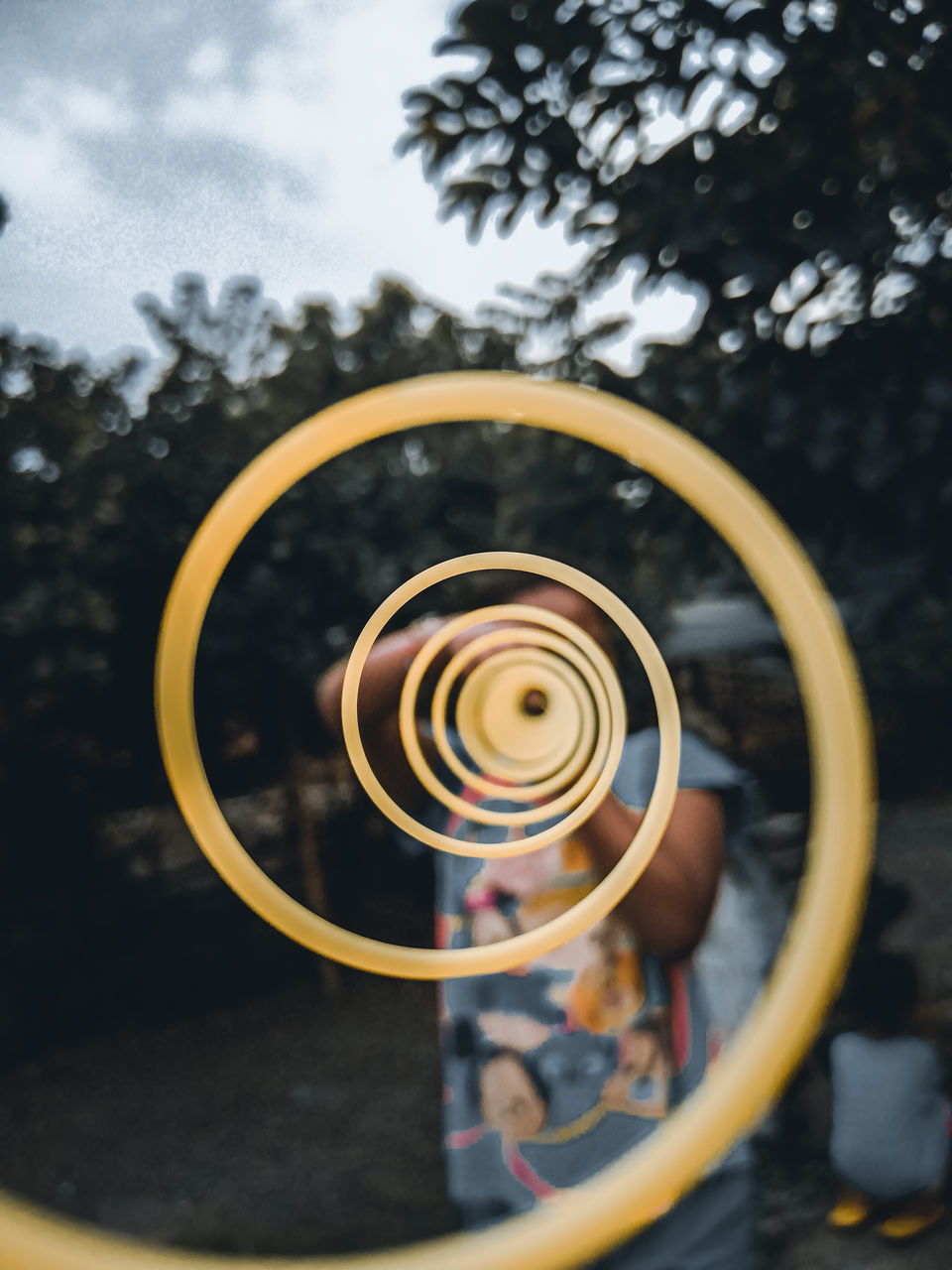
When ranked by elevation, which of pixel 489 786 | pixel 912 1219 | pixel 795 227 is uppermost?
pixel 795 227

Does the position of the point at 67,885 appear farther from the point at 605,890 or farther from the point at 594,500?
the point at 605,890

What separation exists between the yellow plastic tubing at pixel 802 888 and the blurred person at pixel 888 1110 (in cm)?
260

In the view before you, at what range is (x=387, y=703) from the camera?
4.22 ft

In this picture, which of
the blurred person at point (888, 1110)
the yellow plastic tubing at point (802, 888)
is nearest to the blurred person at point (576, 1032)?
the yellow plastic tubing at point (802, 888)

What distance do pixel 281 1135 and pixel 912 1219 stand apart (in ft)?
6.74

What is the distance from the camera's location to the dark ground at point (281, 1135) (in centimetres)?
301

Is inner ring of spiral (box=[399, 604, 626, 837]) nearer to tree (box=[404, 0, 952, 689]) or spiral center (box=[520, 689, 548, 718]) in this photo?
spiral center (box=[520, 689, 548, 718])

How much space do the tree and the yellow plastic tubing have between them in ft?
4.18

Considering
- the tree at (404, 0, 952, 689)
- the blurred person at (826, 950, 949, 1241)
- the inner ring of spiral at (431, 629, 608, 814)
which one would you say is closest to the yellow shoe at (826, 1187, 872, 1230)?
the blurred person at (826, 950, 949, 1241)

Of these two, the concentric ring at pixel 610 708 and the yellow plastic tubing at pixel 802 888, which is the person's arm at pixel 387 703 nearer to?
the concentric ring at pixel 610 708

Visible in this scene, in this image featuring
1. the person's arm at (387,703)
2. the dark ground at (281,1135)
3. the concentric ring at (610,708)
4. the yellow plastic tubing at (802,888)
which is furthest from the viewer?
the dark ground at (281,1135)

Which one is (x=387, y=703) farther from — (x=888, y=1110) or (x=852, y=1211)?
(x=852, y=1211)

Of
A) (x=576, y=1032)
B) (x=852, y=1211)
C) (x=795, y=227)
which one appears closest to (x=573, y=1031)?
(x=576, y=1032)

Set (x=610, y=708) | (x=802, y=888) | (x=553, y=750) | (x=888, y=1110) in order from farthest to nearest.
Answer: (x=888, y=1110)
(x=553, y=750)
(x=610, y=708)
(x=802, y=888)
